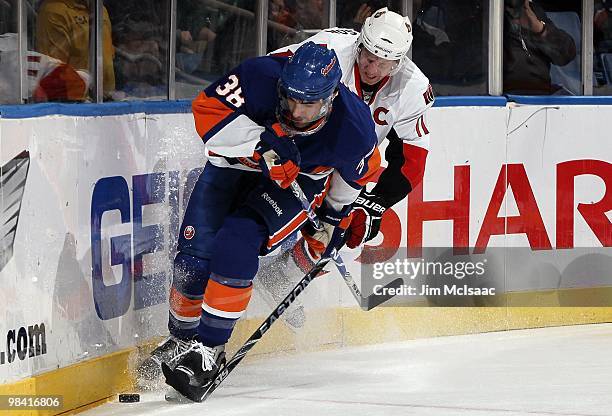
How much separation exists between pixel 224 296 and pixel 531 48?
8.62ft

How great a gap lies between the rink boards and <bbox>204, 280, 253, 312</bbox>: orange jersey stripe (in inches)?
13.8

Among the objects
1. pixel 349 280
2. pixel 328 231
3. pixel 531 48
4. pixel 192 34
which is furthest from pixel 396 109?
pixel 531 48

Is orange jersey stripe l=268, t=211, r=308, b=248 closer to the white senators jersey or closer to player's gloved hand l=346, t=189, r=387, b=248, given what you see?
player's gloved hand l=346, t=189, r=387, b=248

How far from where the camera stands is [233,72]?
4070mm

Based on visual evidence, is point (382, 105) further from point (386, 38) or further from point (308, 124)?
point (308, 124)

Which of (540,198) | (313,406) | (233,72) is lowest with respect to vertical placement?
(313,406)

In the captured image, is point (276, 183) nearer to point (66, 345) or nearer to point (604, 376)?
point (66, 345)

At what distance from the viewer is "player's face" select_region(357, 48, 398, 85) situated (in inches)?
176

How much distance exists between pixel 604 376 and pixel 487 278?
118cm

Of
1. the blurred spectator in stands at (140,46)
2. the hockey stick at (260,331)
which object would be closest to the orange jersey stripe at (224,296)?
the hockey stick at (260,331)

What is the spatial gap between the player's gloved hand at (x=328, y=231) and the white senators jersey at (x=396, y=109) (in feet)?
0.93

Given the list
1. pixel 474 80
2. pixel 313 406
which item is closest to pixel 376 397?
pixel 313 406

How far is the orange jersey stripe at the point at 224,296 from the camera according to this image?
3.94 meters

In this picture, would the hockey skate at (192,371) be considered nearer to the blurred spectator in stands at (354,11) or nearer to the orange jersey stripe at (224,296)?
the orange jersey stripe at (224,296)
